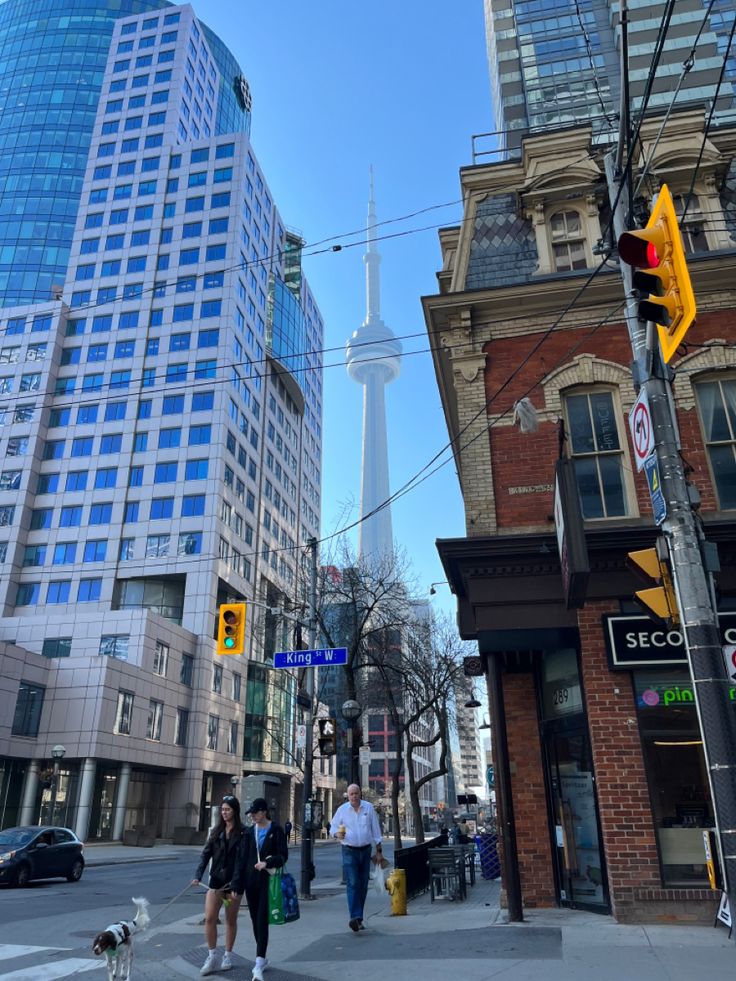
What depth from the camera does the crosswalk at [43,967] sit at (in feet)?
23.6

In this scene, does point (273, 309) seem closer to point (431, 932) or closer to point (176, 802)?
point (176, 802)

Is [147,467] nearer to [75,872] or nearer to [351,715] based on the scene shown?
[75,872]

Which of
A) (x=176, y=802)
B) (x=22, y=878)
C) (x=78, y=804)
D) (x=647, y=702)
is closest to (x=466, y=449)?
(x=647, y=702)

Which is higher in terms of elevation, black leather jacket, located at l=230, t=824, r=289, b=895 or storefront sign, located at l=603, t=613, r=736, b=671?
storefront sign, located at l=603, t=613, r=736, b=671

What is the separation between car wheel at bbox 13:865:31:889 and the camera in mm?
16922

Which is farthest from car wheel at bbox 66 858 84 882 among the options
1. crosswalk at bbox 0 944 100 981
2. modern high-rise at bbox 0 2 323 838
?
modern high-rise at bbox 0 2 323 838

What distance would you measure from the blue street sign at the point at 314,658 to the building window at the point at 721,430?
7.74 meters

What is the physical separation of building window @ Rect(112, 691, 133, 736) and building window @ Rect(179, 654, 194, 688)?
6742 mm

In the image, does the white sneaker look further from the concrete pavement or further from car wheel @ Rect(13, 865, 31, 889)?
car wheel @ Rect(13, 865, 31, 889)

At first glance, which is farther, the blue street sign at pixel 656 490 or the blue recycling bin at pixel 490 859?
the blue recycling bin at pixel 490 859

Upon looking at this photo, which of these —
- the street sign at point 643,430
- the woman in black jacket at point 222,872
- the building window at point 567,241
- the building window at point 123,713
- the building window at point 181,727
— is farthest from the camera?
the building window at point 181,727

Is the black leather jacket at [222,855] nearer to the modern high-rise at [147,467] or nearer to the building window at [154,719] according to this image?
the modern high-rise at [147,467]

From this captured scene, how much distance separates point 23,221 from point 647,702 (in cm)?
8494

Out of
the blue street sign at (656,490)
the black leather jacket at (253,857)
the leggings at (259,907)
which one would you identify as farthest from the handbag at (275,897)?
the blue street sign at (656,490)
